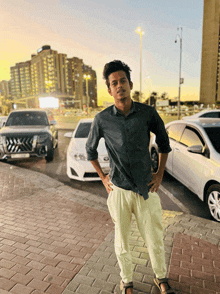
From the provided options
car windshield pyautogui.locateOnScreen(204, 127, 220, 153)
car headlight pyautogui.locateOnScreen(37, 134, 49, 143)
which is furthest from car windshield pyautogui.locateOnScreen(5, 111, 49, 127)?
car windshield pyautogui.locateOnScreen(204, 127, 220, 153)

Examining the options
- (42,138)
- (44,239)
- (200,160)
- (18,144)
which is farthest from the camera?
(42,138)

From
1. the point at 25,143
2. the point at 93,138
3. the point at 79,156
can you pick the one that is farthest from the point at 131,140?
the point at 25,143

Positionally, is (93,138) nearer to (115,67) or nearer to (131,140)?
(131,140)

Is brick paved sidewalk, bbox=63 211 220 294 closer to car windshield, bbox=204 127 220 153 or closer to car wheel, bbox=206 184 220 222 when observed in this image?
car wheel, bbox=206 184 220 222

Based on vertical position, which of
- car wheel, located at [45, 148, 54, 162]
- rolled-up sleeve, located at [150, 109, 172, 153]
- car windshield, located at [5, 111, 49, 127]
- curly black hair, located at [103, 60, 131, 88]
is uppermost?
curly black hair, located at [103, 60, 131, 88]

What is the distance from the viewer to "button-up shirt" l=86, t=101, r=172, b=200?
200 centimetres

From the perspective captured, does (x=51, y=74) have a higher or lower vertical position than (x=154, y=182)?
higher

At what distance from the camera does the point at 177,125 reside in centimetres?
606

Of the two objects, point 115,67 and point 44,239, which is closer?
point 115,67

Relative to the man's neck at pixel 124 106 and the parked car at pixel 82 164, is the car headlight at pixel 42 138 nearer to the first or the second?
the parked car at pixel 82 164

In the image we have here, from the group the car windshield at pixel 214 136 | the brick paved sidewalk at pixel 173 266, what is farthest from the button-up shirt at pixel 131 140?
the car windshield at pixel 214 136

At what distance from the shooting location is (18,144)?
7.65 metres

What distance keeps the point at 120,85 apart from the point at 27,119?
7.86 metres

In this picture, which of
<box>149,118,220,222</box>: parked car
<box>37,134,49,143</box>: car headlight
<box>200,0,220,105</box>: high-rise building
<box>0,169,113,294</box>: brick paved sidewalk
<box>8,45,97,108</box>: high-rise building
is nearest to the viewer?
<box>0,169,113,294</box>: brick paved sidewalk
